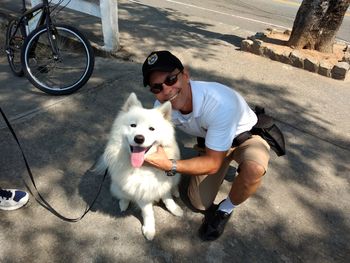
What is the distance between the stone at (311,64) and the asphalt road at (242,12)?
9.52 ft

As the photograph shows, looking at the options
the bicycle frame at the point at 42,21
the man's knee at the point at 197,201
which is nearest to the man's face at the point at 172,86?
the man's knee at the point at 197,201

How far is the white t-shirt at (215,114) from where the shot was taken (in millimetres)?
2549

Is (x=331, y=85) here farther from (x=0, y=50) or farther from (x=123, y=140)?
(x=0, y=50)

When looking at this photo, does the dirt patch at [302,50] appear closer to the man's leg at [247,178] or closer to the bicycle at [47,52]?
the bicycle at [47,52]

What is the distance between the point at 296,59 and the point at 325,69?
500 millimetres

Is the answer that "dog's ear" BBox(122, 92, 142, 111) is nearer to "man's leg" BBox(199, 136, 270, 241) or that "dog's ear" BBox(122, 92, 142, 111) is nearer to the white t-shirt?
the white t-shirt

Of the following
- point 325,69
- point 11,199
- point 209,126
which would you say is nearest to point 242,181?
point 209,126

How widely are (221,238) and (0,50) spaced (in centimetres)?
604

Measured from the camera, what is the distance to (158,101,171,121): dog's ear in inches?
96.5

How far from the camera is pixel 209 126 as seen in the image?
260 cm

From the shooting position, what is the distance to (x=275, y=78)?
217 inches

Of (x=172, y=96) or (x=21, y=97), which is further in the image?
(x=21, y=97)

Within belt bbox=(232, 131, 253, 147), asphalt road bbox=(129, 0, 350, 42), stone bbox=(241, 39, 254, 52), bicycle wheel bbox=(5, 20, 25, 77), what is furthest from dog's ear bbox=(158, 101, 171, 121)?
asphalt road bbox=(129, 0, 350, 42)

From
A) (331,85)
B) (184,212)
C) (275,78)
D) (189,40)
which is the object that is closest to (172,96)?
(184,212)
